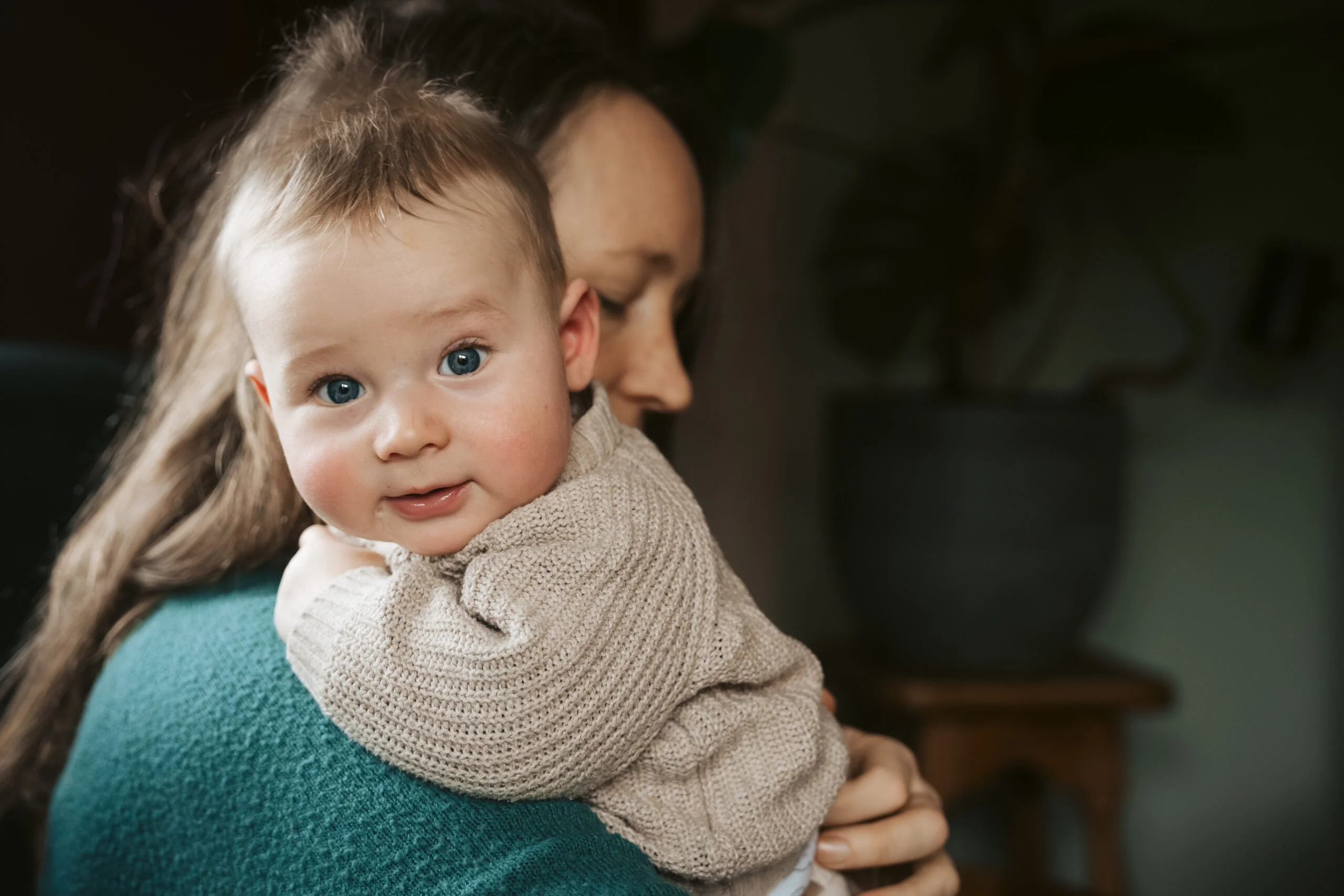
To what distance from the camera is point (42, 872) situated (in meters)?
0.84

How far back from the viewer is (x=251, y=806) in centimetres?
62

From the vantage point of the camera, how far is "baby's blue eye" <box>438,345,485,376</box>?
22.8 inches

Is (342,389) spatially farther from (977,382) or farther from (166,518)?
(977,382)

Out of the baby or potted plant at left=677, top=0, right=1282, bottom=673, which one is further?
potted plant at left=677, top=0, right=1282, bottom=673

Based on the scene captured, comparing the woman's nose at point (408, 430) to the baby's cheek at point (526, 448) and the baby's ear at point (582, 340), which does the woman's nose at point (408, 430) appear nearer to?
the baby's cheek at point (526, 448)

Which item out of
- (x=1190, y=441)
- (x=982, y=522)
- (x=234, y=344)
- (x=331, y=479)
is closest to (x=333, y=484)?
(x=331, y=479)

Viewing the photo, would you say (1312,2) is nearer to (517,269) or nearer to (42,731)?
(517,269)

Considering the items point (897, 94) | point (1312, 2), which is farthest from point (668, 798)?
point (1312, 2)

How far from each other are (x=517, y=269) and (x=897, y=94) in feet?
5.29

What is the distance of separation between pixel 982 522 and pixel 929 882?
2.79 ft

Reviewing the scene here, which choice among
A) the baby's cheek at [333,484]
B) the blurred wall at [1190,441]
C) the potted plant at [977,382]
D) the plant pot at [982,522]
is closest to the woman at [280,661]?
the baby's cheek at [333,484]

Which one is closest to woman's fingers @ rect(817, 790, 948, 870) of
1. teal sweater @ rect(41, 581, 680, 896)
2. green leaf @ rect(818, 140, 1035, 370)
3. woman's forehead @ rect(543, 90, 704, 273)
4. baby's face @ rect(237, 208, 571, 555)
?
teal sweater @ rect(41, 581, 680, 896)

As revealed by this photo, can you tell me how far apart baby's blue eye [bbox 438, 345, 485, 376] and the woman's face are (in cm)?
17

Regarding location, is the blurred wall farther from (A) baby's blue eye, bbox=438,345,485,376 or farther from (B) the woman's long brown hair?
(A) baby's blue eye, bbox=438,345,485,376
